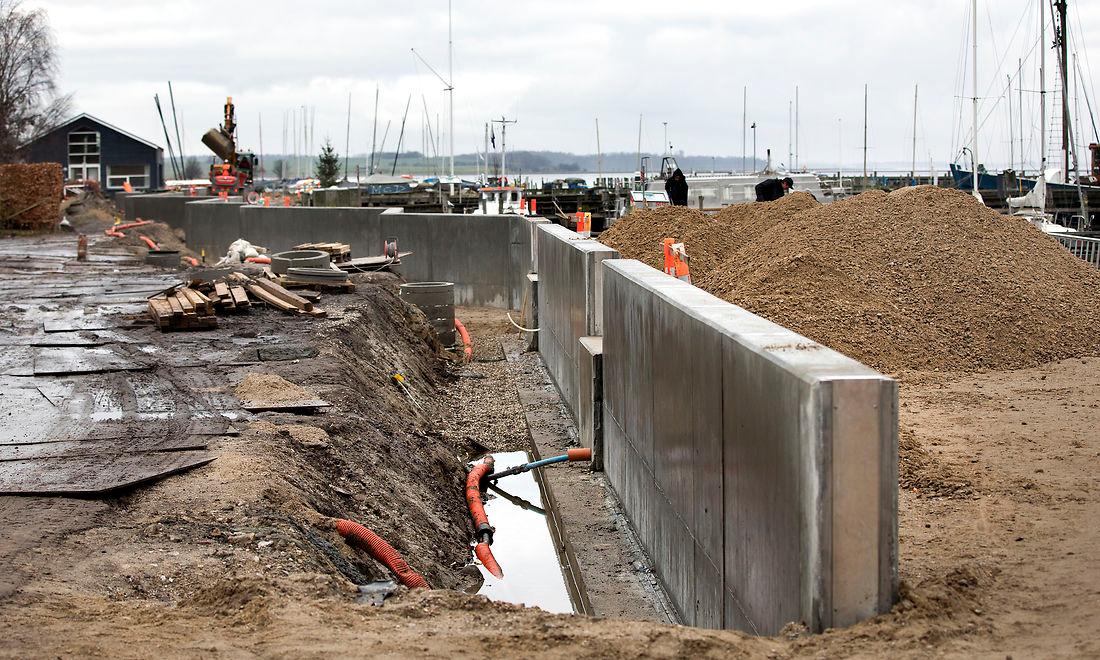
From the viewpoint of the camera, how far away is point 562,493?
1245cm

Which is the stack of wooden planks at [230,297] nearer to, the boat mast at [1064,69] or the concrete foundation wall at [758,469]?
the concrete foundation wall at [758,469]

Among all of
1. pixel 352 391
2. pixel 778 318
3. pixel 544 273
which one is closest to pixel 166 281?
pixel 544 273

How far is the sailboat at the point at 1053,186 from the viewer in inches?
1239

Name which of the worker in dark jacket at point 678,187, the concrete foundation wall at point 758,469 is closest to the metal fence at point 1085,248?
the worker in dark jacket at point 678,187

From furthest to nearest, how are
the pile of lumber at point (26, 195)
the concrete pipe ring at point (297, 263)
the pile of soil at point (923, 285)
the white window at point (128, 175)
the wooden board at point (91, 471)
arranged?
the white window at point (128, 175) → the pile of lumber at point (26, 195) → the concrete pipe ring at point (297, 263) → the pile of soil at point (923, 285) → the wooden board at point (91, 471)

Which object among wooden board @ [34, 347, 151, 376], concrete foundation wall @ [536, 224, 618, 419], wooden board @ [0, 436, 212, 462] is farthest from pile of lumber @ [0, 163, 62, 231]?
wooden board @ [0, 436, 212, 462]

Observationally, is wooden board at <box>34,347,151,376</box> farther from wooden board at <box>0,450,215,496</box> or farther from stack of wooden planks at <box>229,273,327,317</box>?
wooden board at <box>0,450,215,496</box>

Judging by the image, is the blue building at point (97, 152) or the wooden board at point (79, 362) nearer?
the wooden board at point (79, 362)

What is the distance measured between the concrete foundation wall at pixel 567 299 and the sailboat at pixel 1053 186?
554 inches

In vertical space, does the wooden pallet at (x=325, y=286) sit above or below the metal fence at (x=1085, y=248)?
below

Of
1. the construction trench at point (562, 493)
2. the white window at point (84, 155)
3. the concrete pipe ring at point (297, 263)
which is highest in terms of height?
the white window at point (84, 155)

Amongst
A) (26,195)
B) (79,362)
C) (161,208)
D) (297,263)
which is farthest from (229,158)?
(79,362)

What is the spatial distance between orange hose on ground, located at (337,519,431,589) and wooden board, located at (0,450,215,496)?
1.34 metres

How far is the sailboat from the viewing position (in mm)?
31469
